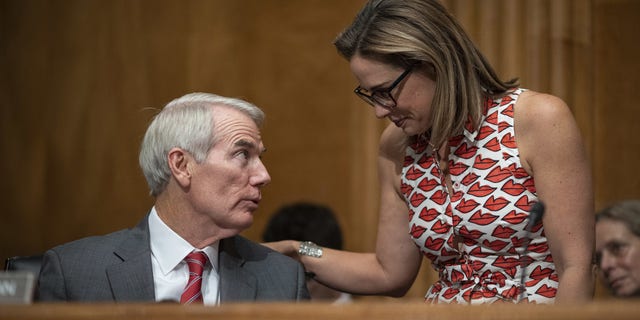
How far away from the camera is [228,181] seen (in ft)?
8.79

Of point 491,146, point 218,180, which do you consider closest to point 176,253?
point 218,180

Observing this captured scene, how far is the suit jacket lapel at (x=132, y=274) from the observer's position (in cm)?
254

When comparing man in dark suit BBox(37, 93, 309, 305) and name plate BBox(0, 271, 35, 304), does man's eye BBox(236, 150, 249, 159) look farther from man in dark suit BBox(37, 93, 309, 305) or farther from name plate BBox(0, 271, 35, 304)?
name plate BBox(0, 271, 35, 304)

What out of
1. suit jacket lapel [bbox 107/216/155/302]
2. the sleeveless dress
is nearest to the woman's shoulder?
the sleeveless dress

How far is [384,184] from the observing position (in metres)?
2.86

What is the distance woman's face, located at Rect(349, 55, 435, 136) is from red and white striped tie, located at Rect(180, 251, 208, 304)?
583mm

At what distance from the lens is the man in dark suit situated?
2600 mm

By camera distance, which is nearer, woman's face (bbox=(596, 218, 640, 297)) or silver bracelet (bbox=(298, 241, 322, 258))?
silver bracelet (bbox=(298, 241, 322, 258))

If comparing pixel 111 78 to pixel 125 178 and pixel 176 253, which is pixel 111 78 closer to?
pixel 125 178

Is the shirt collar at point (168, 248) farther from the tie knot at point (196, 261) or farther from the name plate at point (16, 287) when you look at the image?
the name plate at point (16, 287)

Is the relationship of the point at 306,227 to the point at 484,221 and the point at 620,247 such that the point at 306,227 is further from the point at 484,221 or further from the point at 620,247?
the point at 484,221

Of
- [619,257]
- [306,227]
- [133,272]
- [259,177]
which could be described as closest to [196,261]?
[133,272]

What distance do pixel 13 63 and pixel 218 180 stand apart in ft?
8.39

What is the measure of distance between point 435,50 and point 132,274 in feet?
3.00
